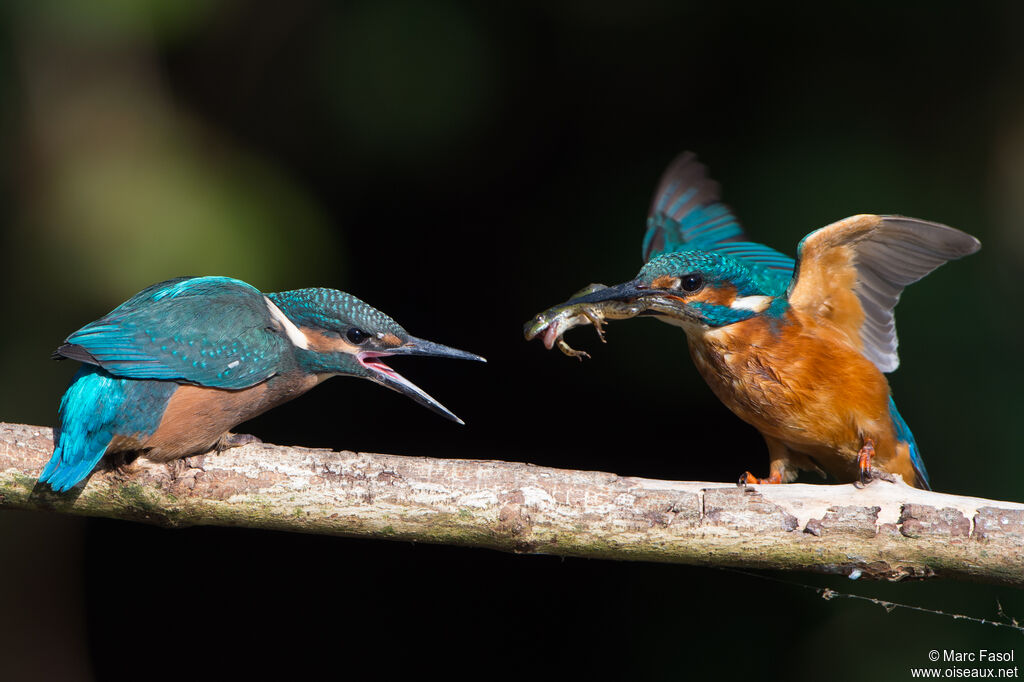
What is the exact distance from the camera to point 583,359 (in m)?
3.49

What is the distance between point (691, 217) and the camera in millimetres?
3186

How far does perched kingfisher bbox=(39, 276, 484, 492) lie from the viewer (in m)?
1.99

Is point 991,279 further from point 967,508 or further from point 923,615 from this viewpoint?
point 967,508

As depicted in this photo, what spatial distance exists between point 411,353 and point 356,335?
0.15 metres

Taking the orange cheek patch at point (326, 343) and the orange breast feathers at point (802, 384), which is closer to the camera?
the orange cheek patch at point (326, 343)

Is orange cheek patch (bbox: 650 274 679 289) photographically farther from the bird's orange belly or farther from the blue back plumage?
the blue back plumage

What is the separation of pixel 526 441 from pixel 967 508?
1.86 metres

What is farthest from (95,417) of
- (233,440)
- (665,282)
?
(665,282)

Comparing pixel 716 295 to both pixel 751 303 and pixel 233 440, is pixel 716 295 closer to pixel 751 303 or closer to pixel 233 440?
pixel 751 303

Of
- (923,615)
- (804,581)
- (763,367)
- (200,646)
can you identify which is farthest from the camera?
(200,646)

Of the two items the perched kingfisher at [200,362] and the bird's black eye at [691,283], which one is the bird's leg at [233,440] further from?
the bird's black eye at [691,283]

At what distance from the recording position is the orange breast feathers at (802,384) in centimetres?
240

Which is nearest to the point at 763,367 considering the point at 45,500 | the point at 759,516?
the point at 759,516

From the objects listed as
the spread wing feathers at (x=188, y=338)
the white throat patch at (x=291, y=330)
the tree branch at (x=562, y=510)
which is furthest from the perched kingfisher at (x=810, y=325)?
the spread wing feathers at (x=188, y=338)
